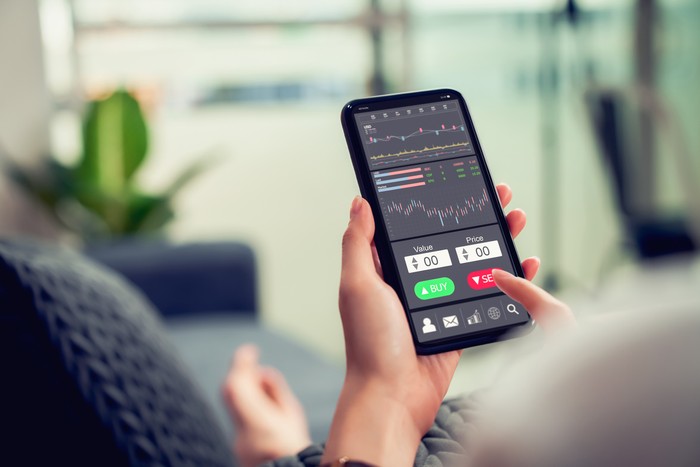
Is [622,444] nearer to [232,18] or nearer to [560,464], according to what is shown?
[560,464]

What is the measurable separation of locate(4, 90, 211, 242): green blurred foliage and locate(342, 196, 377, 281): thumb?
215cm

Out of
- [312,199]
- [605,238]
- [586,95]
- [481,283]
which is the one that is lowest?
[605,238]

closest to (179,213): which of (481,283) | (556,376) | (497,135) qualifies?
(497,135)

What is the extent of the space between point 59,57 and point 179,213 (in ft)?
2.23

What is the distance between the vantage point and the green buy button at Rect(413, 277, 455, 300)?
491 mm

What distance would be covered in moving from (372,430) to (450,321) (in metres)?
0.10

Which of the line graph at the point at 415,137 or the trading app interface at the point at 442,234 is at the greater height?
the line graph at the point at 415,137

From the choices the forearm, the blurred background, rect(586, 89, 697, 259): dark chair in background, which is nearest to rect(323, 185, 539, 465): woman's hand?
the forearm

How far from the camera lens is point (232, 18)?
9.66ft

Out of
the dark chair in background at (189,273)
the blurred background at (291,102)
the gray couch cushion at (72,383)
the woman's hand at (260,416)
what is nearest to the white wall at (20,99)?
the blurred background at (291,102)

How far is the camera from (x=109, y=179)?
2.58 metres

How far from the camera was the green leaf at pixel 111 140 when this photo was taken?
257 cm

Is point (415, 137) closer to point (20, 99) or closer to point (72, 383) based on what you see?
point (72, 383)

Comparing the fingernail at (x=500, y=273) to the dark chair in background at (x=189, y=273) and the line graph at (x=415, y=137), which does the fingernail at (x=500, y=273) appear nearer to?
the line graph at (x=415, y=137)
